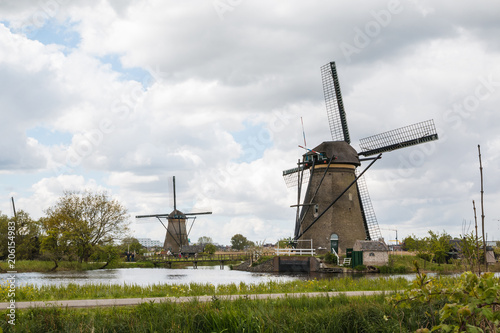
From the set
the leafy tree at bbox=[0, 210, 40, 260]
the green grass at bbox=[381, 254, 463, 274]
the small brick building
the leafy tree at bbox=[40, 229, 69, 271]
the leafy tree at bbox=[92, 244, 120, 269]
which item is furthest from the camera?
the leafy tree at bbox=[0, 210, 40, 260]

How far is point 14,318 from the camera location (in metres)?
9.49

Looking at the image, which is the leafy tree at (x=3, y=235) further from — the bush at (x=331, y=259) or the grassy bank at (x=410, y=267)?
the grassy bank at (x=410, y=267)

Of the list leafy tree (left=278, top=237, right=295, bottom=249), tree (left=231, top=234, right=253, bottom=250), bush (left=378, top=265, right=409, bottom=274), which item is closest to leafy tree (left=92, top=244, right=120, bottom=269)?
leafy tree (left=278, top=237, right=295, bottom=249)

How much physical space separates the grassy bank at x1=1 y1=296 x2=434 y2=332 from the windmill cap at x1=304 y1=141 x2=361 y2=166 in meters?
29.9

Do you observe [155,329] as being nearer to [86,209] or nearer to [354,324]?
[354,324]

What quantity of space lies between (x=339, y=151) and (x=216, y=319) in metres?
32.1

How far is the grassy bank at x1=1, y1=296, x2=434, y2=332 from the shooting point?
367 inches

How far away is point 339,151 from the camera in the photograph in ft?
133

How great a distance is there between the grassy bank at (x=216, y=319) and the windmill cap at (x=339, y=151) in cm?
2988

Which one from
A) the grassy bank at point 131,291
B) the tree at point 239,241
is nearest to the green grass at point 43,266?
the grassy bank at point 131,291

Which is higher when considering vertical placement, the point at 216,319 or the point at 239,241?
the point at 239,241

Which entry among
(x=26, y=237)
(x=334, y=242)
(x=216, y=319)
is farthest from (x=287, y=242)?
(x=216, y=319)

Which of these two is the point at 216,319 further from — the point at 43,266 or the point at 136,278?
the point at 43,266

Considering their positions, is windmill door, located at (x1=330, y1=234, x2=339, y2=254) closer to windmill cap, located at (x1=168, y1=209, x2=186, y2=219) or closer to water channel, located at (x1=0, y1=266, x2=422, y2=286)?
water channel, located at (x1=0, y1=266, x2=422, y2=286)
